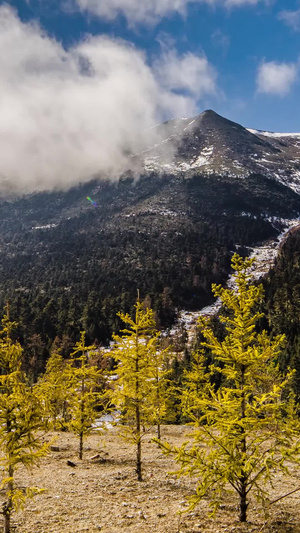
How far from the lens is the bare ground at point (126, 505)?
35.8 feet

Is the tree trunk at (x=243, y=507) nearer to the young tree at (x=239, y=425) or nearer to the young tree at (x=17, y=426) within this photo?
the young tree at (x=239, y=425)

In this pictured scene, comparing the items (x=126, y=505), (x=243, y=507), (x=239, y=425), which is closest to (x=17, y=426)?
(x=239, y=425)

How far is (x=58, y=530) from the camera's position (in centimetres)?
1120

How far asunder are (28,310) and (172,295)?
81637 mm

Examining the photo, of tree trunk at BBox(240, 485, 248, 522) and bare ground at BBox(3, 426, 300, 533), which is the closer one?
tree trunk at BBox(240, 485, 248, 522)

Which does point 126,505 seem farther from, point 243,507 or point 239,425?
point 239,425

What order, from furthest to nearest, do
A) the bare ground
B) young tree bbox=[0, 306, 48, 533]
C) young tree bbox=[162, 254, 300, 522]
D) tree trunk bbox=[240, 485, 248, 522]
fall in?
1. the bare ground
2. tree trunk bbox=[240, 485, 248, 522]
3. young tree bbox=[0, 306, 48, 533]
4. young tree bbox=[162, 254, 300, 522]

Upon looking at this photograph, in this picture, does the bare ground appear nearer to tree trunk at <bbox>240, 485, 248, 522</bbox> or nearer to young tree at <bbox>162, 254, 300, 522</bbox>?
tree trunk at <bbox>240, 485, 248, 522</bbox>

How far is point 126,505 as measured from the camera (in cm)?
1361

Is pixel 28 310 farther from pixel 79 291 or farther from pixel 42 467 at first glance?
pixel 42 467

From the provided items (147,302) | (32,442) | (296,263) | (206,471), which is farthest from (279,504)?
(296,263)

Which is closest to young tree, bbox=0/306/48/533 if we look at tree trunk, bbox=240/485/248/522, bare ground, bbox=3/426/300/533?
bare ground, bbox=3/426/300/533

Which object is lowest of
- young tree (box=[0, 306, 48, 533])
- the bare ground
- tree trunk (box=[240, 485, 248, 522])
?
the bare ground

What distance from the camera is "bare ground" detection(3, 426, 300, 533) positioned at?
1090 centimetres
